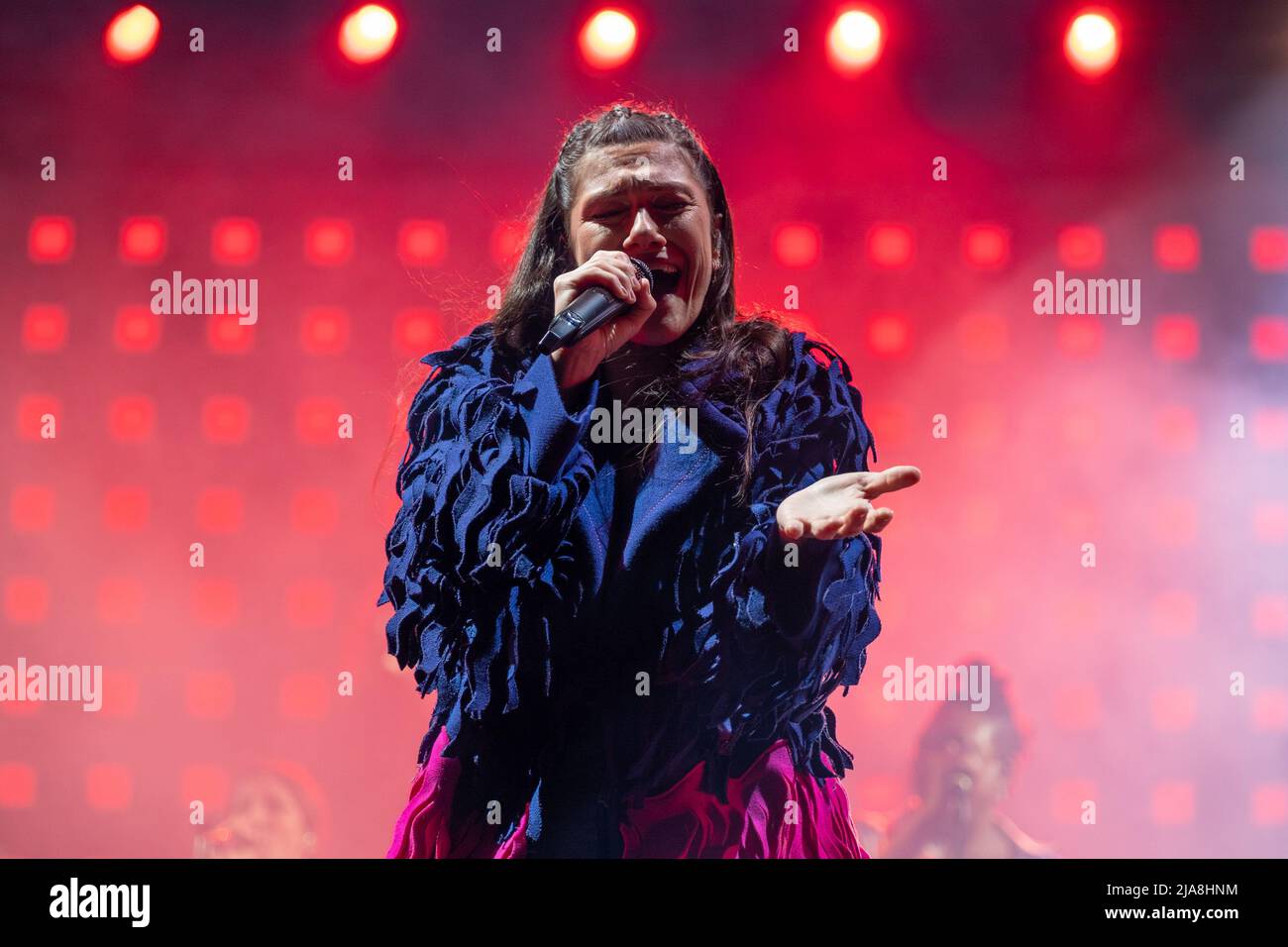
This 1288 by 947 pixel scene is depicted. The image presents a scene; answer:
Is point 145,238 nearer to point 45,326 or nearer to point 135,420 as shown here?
point 45,326

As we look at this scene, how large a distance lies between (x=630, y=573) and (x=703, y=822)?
0.51 m

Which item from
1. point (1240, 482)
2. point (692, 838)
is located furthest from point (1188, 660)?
point (692, 838)

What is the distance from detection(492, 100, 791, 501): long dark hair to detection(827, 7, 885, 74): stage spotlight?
40 centimetres

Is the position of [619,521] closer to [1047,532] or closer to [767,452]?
[767,452]

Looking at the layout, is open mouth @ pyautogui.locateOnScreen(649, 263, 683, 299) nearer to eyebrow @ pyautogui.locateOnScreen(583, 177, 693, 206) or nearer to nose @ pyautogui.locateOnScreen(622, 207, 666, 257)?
nose @ pyautogui.locateOnScreen(622, 207, 666, 257)

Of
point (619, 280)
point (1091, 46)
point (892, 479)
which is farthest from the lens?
point (1091, 46)

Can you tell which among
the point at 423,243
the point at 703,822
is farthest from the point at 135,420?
the point at 703,822

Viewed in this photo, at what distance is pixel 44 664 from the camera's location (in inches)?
102

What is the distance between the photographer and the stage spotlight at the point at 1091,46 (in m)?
2.65

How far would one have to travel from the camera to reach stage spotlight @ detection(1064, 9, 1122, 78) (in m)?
2.65

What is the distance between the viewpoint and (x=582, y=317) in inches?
87.0

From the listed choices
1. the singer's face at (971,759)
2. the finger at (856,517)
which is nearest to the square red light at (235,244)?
the finger at (856,517)

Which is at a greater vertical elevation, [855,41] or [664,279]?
[855,41]
